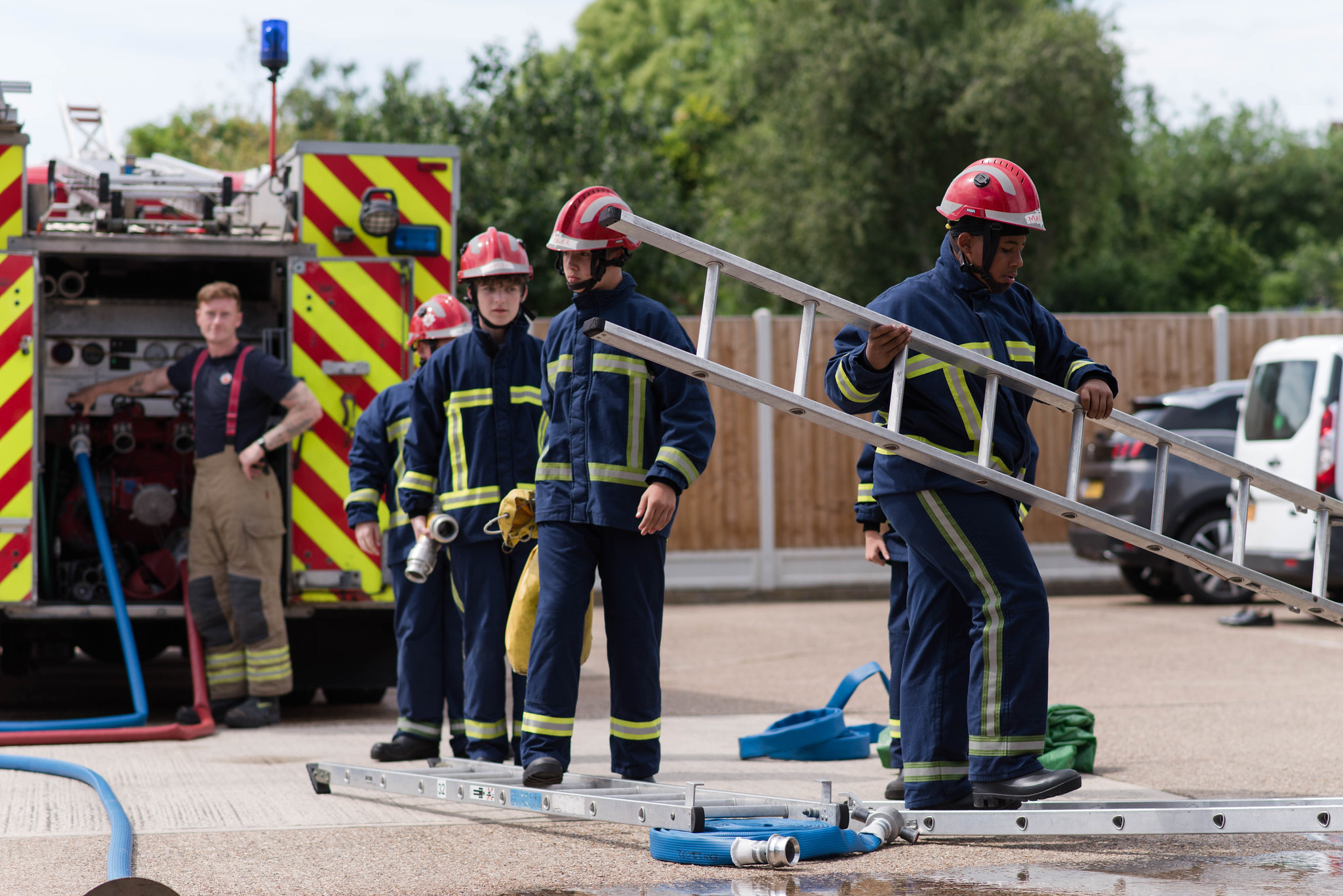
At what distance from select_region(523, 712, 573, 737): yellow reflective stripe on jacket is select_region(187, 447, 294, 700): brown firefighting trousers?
9.42 ft

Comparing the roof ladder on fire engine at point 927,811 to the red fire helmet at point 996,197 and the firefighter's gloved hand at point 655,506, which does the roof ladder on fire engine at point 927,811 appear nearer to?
the firefighter's gloved hand at point 655,506

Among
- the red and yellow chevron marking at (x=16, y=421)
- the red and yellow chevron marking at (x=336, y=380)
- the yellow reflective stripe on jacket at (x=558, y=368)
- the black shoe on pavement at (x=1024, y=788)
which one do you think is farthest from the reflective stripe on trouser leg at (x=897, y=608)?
the red and yellow chevron marking at (x=16, y=421)

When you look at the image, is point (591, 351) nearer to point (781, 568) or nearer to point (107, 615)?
point (107, 615)

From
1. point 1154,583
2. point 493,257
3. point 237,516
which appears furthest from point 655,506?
point 1154,583

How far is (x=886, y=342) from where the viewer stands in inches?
163

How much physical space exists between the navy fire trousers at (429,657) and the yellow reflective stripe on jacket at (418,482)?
50 centimetres

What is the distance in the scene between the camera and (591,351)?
488 cm

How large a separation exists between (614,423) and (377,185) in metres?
3.25

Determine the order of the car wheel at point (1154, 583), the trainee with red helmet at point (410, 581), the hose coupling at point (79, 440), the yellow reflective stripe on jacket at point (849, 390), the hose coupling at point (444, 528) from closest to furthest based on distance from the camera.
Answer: the yellow reflective stripe on jacket at point (849, 390) → the hose coupling at point (444, 528) → the trainee with red helmet at point (410, 581) → the hose coupling at point (79, 440) → the car wheel at point (1154, 583)

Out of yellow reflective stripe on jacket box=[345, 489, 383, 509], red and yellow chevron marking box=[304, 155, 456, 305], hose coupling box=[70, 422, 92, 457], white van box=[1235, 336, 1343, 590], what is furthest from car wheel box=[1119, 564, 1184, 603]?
hose coupling box=[70, 422, 92, 457]

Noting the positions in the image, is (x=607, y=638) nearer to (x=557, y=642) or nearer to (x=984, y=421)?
(x=557, y=642)

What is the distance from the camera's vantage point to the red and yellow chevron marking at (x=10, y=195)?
7191 mm

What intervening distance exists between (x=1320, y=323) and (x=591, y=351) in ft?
40.0

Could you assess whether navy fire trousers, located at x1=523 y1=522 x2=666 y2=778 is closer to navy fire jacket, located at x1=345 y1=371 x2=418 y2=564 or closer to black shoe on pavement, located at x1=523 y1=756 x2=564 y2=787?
black shoe on pavement, located at x1=523 y1=756 x2=564 y2=787
